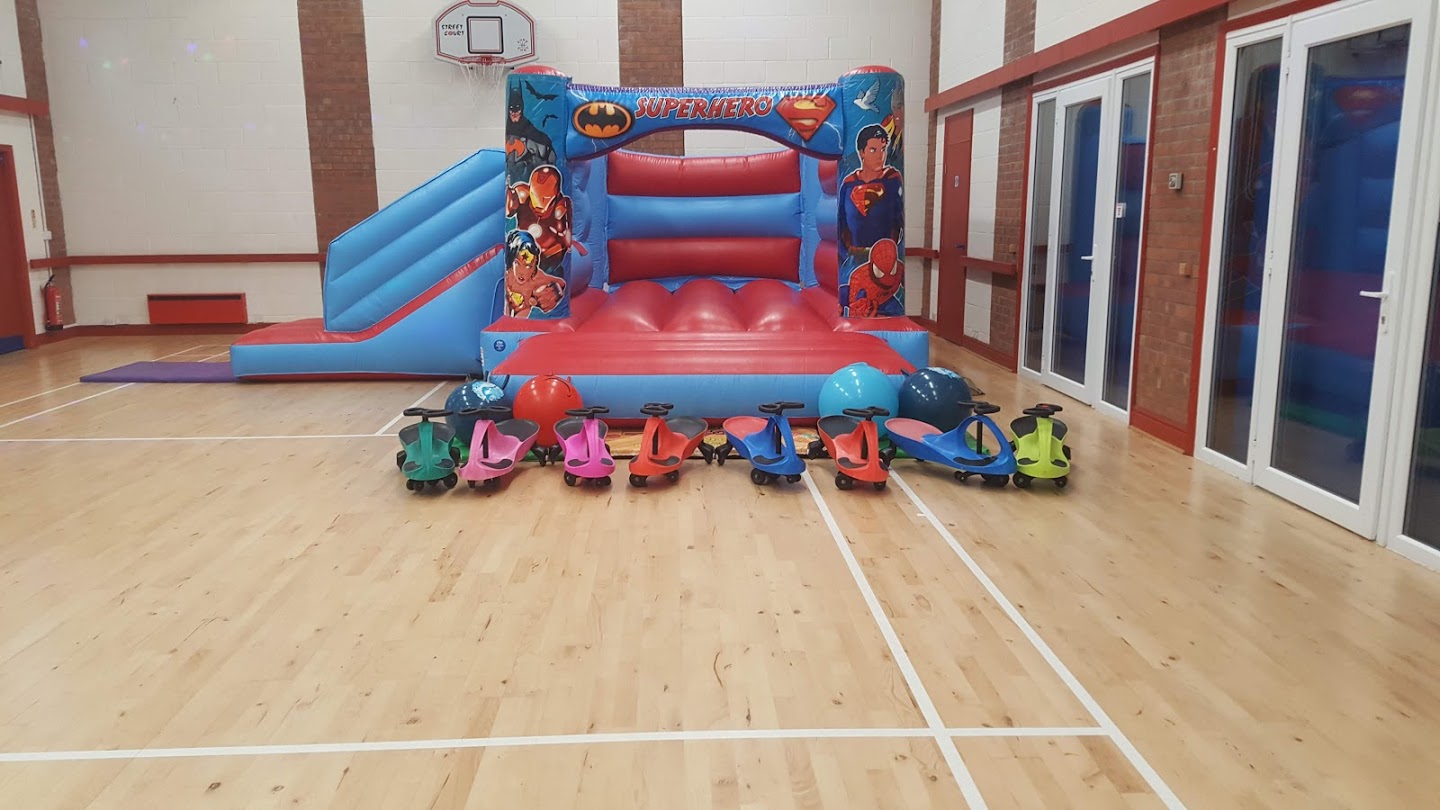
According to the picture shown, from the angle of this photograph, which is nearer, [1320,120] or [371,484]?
[1320,120]

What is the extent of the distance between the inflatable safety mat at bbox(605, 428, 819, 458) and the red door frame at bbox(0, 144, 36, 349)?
6506 millimetres

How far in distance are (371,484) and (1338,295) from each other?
13.8 feet

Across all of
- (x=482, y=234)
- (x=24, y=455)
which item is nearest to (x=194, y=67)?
(x=482, y=234)

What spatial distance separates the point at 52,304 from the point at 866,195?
24.8ft

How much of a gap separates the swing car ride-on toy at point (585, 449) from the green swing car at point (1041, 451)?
1.85 m

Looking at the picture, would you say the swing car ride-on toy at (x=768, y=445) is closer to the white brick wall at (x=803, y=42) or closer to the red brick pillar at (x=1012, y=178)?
the red brick pillar at (x=1012, y=178)

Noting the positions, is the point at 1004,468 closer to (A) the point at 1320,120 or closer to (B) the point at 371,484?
(A) the point at 1320,120

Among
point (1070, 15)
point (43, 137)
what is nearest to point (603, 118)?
point (1070, 15)

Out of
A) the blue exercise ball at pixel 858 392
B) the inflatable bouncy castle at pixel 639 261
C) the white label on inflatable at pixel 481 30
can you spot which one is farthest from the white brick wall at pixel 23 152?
the blue exercise ball at pixel 858 392

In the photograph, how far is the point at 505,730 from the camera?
99.3 inches

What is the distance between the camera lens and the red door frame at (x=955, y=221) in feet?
27.9

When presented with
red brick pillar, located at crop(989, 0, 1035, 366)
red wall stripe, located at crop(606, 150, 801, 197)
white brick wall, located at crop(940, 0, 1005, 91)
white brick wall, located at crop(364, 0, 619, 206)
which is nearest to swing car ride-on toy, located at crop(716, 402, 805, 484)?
red brick pillar, located at crop(989, 0, 1035, 366)

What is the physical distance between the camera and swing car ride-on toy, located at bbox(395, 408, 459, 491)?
14.8 feet

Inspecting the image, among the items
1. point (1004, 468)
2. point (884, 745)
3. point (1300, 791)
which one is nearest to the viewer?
point (1300, 791)
